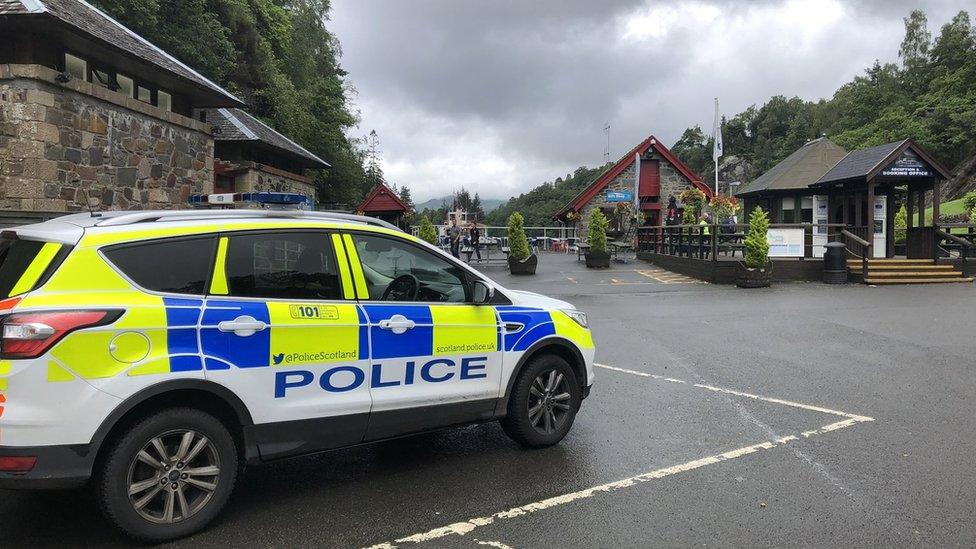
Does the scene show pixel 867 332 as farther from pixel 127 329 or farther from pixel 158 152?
pixel 158 152

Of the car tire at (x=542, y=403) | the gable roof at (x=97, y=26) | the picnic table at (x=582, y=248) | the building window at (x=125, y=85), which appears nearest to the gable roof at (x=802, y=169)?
the picnic table at (x=582, y=248)

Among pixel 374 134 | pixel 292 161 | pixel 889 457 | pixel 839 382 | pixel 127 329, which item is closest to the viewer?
pixel 127 329

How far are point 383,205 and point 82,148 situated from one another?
26727 mm

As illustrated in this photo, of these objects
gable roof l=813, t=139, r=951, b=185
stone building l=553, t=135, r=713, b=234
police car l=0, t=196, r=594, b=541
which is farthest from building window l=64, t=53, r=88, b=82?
stone building l=553, t=135, r=713, b=234

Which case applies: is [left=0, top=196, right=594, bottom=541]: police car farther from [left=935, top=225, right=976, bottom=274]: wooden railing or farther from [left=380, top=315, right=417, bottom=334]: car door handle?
[left=935, top=225, right=976, bottom=274]: wooden railing

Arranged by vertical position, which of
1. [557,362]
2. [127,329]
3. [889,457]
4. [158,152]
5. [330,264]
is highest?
[158,152]

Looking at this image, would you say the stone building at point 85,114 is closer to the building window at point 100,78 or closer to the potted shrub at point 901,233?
the building window at point 100,78

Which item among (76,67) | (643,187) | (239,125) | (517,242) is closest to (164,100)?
(76,67)

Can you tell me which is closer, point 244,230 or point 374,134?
point 244,230

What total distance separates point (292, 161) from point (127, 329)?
834 inches

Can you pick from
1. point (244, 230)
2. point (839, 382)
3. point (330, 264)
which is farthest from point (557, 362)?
point (839, 382)

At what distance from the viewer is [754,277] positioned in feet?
55.3

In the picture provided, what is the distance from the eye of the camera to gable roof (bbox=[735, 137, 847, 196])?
27.6 metres

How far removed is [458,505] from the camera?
3965mm
